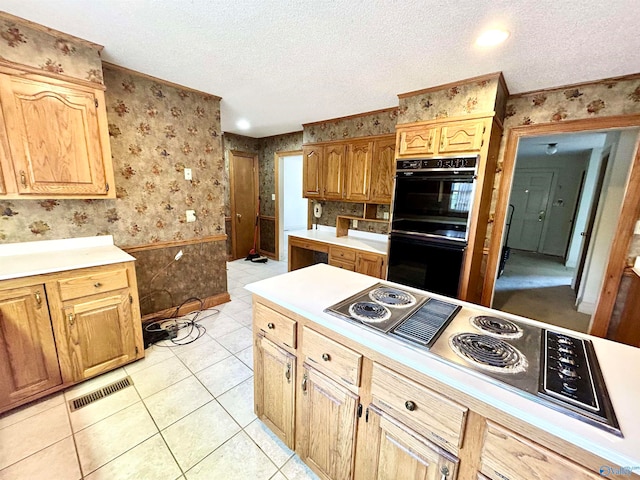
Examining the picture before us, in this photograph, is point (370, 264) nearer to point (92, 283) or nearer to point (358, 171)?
point (358, 171)

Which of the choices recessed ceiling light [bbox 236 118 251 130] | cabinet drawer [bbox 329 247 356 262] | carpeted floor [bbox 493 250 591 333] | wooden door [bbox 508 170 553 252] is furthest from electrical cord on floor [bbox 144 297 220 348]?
wooden door [bbox 508 170 553 252]

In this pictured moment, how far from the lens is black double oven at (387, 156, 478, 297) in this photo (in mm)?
2342

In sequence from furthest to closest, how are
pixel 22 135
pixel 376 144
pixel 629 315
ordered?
pixel 376 144 < pixel 629 315 < pixel 22 135

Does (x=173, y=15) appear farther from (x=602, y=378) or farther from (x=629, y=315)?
(x=629, y=315)

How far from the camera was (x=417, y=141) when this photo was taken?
2529 millimetres

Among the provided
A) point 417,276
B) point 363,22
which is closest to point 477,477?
point 417,276

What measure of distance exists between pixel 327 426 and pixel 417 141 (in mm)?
2420


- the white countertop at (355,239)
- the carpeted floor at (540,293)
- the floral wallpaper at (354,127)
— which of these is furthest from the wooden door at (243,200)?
the carpeted floor at (540,293)

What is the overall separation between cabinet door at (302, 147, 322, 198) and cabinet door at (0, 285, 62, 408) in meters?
2.95

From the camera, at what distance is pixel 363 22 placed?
1580mm

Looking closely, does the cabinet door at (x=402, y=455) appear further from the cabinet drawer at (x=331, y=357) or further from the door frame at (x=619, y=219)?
the door frame at (x=619, y=219)

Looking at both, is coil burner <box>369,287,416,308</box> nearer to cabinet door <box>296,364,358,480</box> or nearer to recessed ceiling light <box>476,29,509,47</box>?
cabinet door <box>296,364,358,480</box>

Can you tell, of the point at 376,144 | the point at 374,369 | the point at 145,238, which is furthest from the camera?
the point at 376,144

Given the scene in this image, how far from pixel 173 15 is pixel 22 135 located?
1285mm
